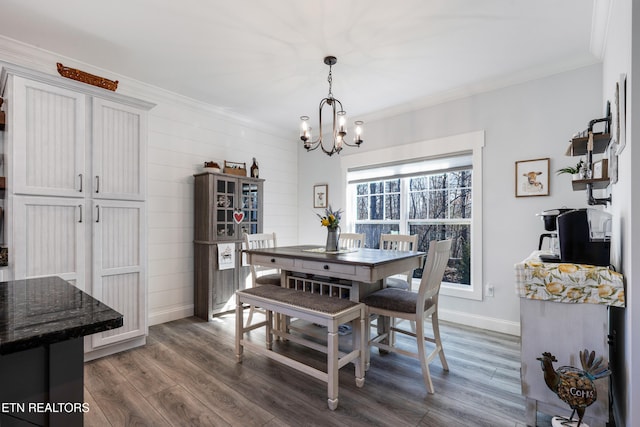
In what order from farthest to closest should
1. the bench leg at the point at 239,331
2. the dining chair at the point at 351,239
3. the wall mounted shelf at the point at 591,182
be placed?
the dining chair at the point at 351,239 → the bench leg at the point at 239,331 → the wall mounted shelf at the point at 591,182

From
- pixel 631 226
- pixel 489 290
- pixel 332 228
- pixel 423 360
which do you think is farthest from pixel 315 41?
pixel 489 290

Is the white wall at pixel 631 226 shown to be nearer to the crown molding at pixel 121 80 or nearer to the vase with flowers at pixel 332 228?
the vase with flowers at pixel 332 228

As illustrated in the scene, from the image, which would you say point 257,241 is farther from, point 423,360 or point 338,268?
point 423,360

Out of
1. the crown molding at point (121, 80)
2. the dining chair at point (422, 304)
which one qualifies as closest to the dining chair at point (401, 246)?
the dining chair at point (422, 304)

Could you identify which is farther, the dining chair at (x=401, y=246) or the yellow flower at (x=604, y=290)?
the dining chair at (x=401, y=246)

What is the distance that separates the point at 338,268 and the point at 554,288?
4.34ft

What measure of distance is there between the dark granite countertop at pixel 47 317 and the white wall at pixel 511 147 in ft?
11.4

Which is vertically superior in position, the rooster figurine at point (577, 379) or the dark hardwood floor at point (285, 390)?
the rooster figurine at point (577, 379)

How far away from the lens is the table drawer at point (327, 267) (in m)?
2.30

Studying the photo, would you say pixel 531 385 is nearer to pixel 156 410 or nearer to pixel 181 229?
pixel 156 410

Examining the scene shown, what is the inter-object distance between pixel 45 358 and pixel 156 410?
147 cm

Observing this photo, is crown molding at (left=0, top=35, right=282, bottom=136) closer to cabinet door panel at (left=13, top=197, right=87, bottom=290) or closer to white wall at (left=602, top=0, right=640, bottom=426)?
cabinet door panel at (left=13, top=197, right=87, bottom=290)

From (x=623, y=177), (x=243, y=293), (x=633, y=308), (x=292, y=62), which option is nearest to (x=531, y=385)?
(x=633, y=308)

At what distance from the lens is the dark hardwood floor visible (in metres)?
1.88
